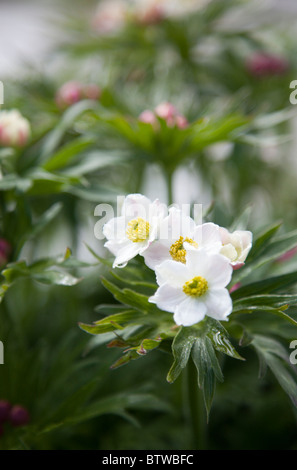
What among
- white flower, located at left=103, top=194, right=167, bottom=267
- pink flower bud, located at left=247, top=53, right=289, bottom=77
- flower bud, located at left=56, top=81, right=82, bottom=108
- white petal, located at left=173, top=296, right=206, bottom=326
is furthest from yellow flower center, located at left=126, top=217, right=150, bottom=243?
pink flower bud, located at left=247, top=53, right=289, bottom=77

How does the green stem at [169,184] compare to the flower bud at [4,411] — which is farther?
the green stem at [169,184]

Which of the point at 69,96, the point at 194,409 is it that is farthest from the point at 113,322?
the point at 69,96

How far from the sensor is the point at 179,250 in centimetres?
62

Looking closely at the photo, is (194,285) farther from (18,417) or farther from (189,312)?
(18,417)

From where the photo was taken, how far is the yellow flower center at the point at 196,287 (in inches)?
22.9

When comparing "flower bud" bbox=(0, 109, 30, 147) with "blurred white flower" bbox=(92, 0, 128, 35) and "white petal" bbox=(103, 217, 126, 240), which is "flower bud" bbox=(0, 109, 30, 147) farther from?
"blurred white flower" bbox=(92, 0, 128, 35)

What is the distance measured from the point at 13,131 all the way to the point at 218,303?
1.73 ft


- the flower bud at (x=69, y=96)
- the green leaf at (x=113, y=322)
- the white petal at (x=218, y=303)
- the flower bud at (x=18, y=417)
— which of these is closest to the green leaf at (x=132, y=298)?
the green leaf at (x=113, y=322)

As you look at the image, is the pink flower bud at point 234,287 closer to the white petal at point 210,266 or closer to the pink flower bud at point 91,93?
the white petal at point 210,266

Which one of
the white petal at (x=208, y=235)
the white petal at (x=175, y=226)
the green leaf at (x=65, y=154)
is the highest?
the green leaf at (x=65, y=154)

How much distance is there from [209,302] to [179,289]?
36 millimetres

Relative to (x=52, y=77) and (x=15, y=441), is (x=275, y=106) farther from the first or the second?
(x=15, y=441)

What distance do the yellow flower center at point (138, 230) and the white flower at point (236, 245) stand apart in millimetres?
90
